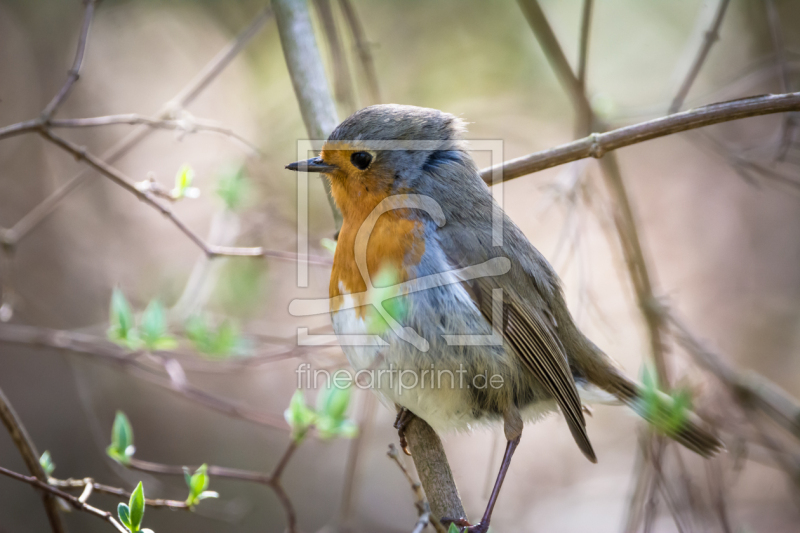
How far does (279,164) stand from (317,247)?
1527 millimetres

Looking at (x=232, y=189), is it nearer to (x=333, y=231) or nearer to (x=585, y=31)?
(x=333, y=231)

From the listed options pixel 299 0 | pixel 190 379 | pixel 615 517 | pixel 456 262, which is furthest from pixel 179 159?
pixel 615 517

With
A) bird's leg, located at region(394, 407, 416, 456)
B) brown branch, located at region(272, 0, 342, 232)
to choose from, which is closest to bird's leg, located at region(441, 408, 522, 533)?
bird's leg, located at region(394, 407, 416, 456)

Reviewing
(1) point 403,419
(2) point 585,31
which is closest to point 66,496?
(1) point 403,419

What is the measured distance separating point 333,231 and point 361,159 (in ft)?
3.37

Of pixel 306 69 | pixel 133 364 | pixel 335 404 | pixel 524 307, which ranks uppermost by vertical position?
pixel 306 69

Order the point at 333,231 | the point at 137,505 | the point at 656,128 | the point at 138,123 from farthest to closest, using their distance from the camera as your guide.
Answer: the point at 333,231, the point at 138,123, the point at 656,128, the point at 137,505

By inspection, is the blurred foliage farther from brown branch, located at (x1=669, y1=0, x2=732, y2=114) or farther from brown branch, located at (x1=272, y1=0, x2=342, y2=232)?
brown branch, located at (x1=669, y1=0, x2=732, y2=114)

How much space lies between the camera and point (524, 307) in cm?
238

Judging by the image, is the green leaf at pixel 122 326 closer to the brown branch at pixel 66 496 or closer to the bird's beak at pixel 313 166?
the brown branch at pixel 66 496

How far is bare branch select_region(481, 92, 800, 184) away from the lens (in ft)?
6.60

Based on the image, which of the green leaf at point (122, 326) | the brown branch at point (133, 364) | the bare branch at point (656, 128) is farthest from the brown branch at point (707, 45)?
Answer: the green leaf at point (122, 326)

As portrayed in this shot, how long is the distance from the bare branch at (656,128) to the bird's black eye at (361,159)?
52cm

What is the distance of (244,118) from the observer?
18.3ft
